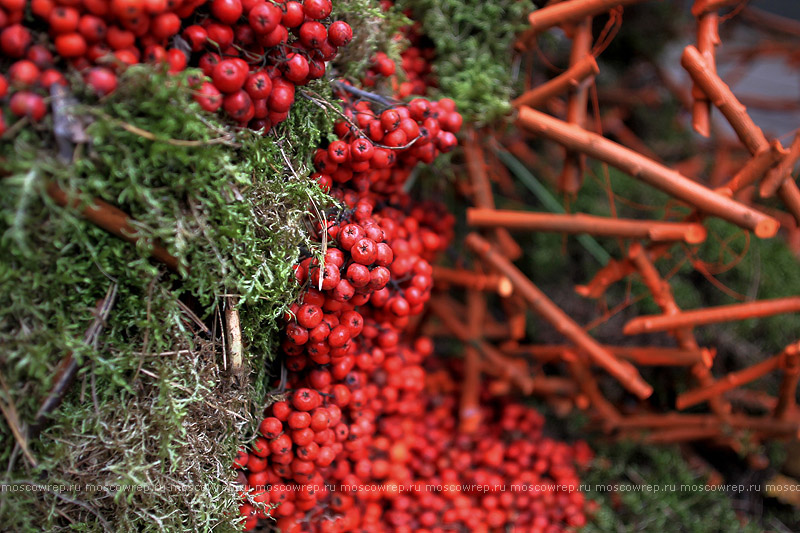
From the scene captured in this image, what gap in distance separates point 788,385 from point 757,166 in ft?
2.28

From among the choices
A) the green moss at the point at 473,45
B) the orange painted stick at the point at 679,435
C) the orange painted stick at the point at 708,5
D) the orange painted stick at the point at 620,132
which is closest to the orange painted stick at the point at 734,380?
the orange painted stick at the point at 679,435

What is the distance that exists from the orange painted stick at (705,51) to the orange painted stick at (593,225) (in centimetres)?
21

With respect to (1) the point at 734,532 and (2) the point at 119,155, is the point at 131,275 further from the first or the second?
(1) the point at 734,532

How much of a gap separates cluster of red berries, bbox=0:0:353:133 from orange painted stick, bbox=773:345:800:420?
130cm

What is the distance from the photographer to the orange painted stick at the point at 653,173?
1110 millimetres

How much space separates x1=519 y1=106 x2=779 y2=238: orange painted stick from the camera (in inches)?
43.7

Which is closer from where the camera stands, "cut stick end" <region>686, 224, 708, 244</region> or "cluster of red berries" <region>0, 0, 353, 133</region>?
"cluster of red berries" <region>0, 0, 353, 133</region>

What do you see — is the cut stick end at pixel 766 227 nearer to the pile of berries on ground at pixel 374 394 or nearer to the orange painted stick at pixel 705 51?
the orange painted stick at pixel 705 51

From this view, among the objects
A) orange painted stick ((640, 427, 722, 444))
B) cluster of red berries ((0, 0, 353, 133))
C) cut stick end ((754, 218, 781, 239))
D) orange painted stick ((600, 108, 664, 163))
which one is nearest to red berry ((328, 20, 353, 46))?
cluster of red berries ((0, 0, 353, 133))

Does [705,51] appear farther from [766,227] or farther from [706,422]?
[706,422]

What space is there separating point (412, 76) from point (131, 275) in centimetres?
89

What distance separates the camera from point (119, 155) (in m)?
0.75

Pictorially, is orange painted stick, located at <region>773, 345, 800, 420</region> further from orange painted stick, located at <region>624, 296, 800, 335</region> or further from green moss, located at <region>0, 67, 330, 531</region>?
green moss, located at <region>0, 67, 330, 531</region>

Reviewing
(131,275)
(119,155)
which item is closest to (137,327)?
(131,275)
